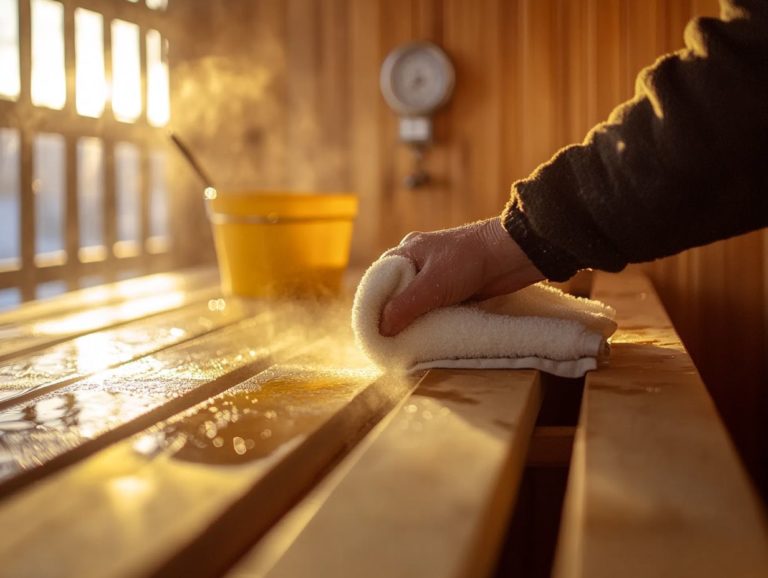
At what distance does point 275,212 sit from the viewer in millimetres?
1729

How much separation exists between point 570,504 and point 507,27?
2.09m

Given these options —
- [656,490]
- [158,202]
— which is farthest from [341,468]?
[158,202]

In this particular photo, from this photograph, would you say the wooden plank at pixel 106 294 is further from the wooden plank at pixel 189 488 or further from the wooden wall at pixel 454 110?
the wooden plank at pixel 189 488

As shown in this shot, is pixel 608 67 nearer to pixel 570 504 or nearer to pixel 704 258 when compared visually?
pixel 704 258

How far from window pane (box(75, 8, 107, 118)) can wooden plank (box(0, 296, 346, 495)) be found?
1.45 meters

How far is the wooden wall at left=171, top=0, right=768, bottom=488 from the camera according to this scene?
2.31m

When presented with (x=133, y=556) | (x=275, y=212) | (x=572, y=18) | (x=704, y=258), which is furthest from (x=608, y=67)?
(x=133, y=556)

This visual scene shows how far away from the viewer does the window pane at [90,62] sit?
2.52m

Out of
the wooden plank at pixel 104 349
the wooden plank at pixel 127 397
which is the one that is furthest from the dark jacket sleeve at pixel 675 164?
the wooden plank at pixel 104 349

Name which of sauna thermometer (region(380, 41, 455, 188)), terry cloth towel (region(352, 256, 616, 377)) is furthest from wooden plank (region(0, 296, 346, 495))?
sauna thermometer (region(380, 41, 455, 188))

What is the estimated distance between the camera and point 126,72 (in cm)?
271

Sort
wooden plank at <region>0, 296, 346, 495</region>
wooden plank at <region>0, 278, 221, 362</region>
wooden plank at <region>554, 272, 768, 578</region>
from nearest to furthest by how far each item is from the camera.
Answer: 1. wooden plank at <region>554, 272, 768, 578</region>
2. wooden plank at <region>0, 296, 346, 495</region>
3. wooden plank at <region>0, 278, 221, 362</region>

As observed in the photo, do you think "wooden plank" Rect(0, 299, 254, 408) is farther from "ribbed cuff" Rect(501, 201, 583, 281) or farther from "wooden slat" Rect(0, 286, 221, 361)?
"ribbed cuff" Rect(501, 201, 583, 281)

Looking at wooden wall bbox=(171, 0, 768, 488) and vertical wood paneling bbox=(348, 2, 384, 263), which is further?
vertical wood paneling bbox=(348, 2, 384, 263)
